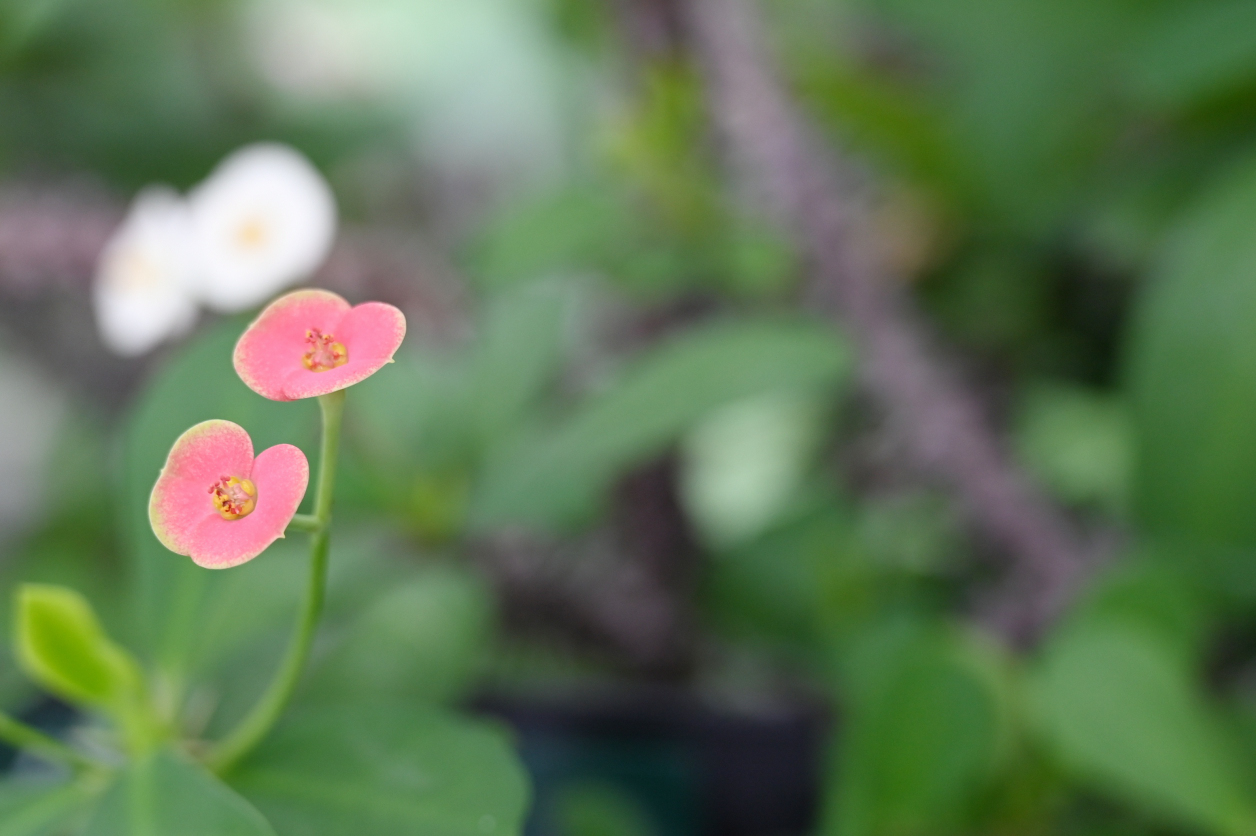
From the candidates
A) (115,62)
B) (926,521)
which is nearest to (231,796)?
(926,521)

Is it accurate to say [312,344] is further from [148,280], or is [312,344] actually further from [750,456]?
[750,456]

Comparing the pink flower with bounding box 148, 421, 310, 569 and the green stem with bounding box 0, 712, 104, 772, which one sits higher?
the pink flower with bounding box 148, 421, 310, 569

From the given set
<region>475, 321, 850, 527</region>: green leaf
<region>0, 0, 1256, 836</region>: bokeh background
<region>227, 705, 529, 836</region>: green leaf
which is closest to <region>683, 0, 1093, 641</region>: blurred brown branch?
<region>0, 0, 1256, 836</region>: bokeh background

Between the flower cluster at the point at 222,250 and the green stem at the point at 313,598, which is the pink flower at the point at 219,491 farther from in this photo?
the flower cluster at the point at 222,250

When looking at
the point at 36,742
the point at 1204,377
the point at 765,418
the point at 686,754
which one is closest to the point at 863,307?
the point at 1204,377

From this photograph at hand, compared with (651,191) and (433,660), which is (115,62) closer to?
(651,191)

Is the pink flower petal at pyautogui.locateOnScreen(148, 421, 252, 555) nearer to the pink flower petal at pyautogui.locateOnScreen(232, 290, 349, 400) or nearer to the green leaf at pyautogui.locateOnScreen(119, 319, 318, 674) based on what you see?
the pink flower petal at pyautogui.locateOnScreen(232, 290, 349, 400)

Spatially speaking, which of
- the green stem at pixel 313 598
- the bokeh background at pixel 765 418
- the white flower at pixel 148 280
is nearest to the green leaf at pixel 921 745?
the bokeh background at pixel 765 418
